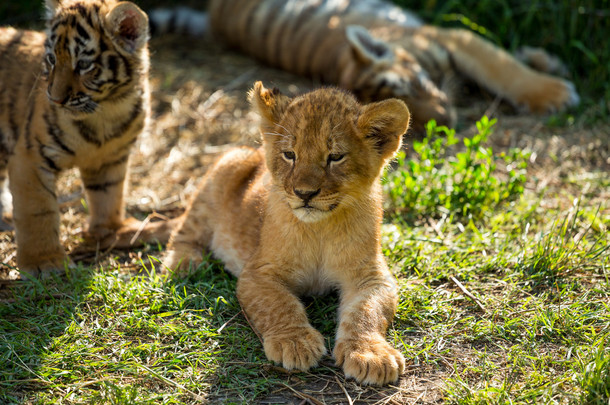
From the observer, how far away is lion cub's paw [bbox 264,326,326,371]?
10.7 feet

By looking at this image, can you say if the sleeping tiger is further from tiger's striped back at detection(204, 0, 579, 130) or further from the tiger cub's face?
the tiger cub's face

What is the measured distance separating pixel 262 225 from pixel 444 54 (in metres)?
4.05

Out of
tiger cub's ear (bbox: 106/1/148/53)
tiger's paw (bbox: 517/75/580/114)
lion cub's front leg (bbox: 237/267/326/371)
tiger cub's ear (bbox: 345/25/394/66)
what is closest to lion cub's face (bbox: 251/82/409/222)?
lion cub's front leg (bbox: 237/267/326/371)

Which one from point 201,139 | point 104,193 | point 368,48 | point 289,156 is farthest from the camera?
point 368,48

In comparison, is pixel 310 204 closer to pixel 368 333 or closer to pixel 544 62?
pixel 368 333

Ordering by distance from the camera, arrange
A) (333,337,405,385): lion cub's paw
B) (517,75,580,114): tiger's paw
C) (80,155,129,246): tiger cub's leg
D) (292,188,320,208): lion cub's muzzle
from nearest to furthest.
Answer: (333,337,405,385): lion cub's paw, (292,188,320,208): lion cub's muzzle, (80,155,129,246): tiger cub's leg, (517,75,580,114): tiger's paw

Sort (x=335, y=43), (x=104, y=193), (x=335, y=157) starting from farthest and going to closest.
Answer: (x=335, y=43) → (x=104, y=193) → (x=335, y=157)

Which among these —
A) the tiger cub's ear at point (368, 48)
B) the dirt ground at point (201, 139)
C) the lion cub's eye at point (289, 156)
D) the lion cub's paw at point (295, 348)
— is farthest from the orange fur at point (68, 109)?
the tiger cub's ear at point (368, 48)

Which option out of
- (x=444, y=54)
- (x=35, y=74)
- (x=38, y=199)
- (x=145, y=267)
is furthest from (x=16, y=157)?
(x=444, y=54)

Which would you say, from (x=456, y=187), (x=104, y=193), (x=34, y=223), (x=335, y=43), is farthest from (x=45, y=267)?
(x=335, y=43)

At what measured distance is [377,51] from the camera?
6.72 metres

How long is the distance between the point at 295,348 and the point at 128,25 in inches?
97.6

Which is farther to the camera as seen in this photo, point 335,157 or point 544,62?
point 544,62

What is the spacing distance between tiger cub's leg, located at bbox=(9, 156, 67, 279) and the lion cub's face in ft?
5.18
